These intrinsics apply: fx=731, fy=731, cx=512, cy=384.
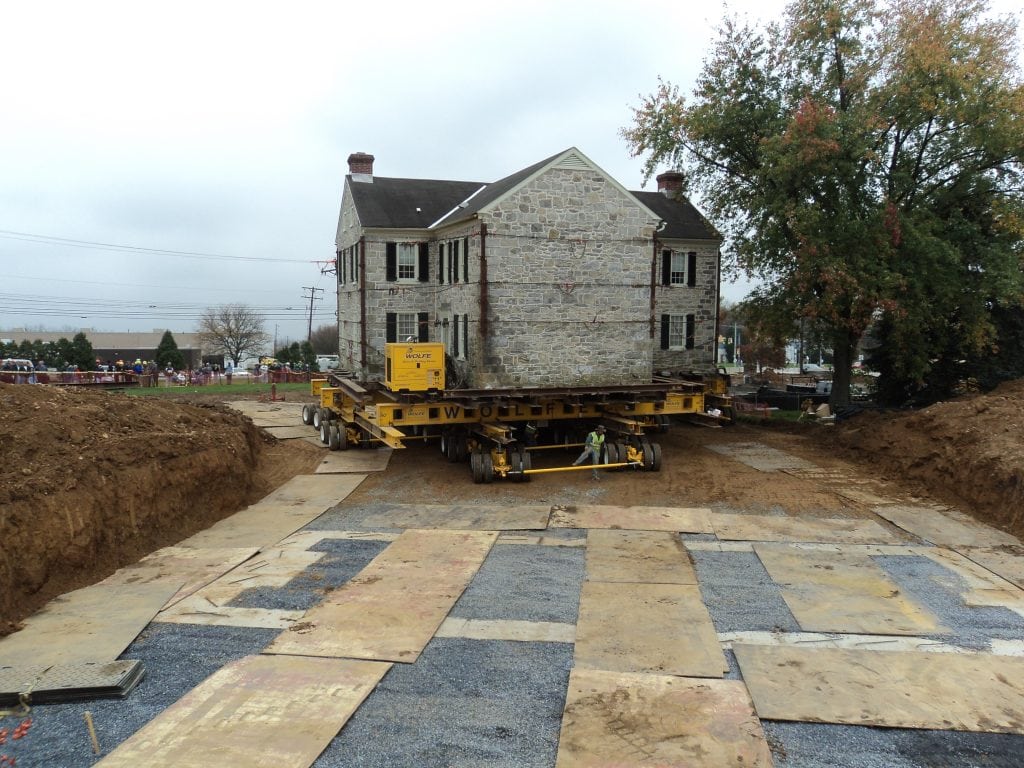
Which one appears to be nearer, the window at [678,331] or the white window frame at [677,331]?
the window at [678,331]

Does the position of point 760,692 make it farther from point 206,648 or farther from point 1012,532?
point 1012,532

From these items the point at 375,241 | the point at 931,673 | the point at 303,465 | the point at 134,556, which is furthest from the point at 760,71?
the point at 134,556

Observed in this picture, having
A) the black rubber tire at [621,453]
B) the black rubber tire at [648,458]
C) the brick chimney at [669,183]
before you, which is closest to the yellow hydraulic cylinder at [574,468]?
the black rubber tire at [621,453]

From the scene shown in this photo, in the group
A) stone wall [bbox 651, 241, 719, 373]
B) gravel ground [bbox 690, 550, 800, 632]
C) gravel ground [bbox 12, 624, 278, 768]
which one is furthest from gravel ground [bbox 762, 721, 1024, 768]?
stone wall [bbox 651, 241, 719, 373]

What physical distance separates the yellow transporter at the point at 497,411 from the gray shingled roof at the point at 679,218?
26.4 ft

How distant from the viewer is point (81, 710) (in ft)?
22.5

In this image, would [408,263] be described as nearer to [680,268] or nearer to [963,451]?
[680,268]

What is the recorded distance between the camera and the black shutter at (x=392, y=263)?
23.4 meters

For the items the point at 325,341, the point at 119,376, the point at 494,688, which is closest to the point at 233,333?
the point at 325,341

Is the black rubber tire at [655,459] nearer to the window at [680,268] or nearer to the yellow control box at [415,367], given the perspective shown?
the yellow control box at [415,367]

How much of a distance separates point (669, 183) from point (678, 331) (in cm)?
736

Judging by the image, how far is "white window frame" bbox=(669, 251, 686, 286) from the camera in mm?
26578

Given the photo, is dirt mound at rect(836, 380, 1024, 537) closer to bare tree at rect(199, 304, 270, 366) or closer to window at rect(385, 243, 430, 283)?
window at rect(385, 243, 430, 283)

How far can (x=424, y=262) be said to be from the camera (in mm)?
23438
